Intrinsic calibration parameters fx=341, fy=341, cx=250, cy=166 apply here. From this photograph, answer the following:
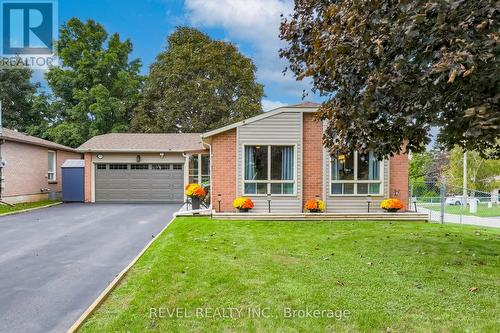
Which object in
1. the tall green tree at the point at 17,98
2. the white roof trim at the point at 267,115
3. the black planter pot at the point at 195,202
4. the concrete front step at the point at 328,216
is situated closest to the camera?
the concrete front step at the point at 328,216

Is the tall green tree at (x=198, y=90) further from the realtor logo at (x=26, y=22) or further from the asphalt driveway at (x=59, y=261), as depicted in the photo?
the asphalt driveway at (x=59, y=261)

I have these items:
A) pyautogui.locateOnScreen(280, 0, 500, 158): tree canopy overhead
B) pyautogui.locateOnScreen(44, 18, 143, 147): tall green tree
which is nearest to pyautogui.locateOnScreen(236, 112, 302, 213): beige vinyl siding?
pyautogui.locateOnScreen(280, 0, 500, 158): tree canopy overhead

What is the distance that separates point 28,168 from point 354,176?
51.3ft

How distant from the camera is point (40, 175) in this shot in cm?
1811

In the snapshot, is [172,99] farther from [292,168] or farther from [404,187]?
[404,187]

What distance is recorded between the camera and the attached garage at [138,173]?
59.7 feet

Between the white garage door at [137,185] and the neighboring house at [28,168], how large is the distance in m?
2.93

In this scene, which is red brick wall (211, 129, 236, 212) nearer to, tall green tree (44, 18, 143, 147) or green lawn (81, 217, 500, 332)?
green lawn (81, 217, 500, 332)

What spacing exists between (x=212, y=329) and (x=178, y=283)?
138 cm

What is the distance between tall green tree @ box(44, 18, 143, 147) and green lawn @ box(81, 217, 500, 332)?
908 inches

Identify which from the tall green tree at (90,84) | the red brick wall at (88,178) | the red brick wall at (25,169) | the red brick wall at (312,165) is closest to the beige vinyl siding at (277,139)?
the red brick wall at (312,165)

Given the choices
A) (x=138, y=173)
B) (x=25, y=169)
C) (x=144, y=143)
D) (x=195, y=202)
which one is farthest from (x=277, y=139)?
(x=25, y=169)

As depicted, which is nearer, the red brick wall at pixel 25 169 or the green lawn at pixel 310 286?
the green lawn at pixel 310 286

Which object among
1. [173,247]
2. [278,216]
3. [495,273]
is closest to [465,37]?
[495,273]
